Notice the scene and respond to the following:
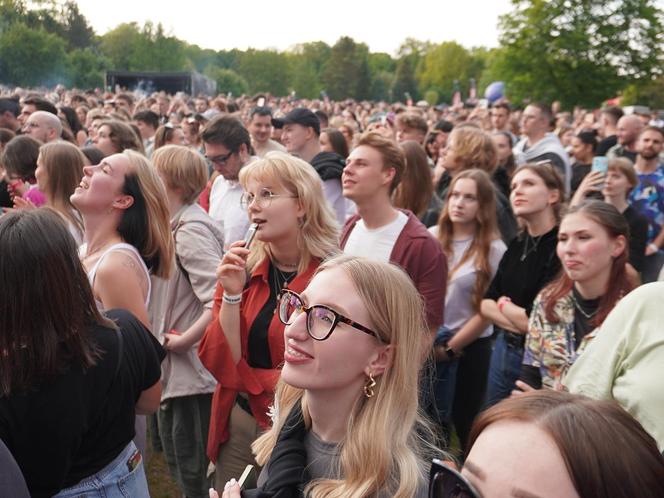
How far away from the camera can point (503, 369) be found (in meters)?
3.94

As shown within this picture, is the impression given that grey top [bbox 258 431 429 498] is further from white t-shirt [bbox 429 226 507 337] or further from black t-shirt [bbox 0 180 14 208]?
→ black t-shirt [bbox 0 180 14 208]

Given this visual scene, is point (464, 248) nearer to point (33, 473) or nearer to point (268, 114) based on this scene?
point (33, 473)

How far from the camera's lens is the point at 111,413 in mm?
2232

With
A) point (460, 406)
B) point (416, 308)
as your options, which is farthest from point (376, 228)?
point (416, 308)

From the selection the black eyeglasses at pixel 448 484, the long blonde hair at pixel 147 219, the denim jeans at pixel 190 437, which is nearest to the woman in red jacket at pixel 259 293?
the long blonde hair at pixel 147 219

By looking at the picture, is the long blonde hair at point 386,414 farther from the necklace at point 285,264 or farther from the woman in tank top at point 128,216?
the woman in tank top at point 128,216

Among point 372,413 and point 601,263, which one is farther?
point 601,263

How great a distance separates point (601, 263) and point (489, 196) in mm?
1374

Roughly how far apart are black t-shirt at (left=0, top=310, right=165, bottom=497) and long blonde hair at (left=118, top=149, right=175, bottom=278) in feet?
2.66

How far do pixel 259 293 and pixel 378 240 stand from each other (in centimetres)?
86

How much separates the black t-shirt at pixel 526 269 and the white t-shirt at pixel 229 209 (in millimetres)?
1949

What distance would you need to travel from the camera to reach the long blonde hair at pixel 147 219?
10.5 feet

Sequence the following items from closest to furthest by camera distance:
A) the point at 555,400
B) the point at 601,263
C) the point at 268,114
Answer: the point at 555,400 < the point at 601,263 < the point at 268,114

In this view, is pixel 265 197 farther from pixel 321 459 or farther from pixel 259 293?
pixel 321 459
